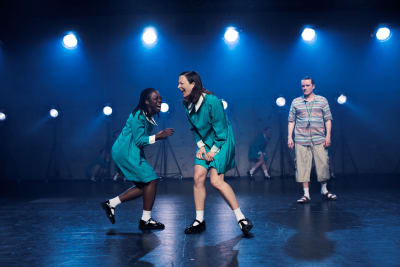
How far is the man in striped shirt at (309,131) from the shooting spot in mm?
4820

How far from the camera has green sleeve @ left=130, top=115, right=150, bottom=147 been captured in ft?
10.8

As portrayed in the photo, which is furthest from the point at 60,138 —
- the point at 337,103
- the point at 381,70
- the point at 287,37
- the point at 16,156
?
the point at 381,70

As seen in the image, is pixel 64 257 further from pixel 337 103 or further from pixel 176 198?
pixel 337 103

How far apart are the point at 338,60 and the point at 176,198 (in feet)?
19.2

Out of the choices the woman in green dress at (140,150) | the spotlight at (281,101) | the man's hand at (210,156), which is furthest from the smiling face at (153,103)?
the spotlight at (281,101)

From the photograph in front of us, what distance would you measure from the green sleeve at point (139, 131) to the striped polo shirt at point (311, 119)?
2358mm

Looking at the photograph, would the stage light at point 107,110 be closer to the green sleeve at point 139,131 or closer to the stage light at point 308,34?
the stage light at point 308,34

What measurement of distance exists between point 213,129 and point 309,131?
2.16m

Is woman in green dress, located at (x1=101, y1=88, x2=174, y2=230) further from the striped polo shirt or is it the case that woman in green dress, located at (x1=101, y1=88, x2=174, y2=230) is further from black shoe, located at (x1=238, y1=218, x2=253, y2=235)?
the striped polo shirt

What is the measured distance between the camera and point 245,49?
9.25 m

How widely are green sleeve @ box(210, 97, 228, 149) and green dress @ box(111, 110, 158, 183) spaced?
0.63 m

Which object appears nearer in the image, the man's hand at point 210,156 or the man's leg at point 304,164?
the man's hand at point 210,156

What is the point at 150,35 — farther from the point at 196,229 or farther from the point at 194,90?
the point at 196,229

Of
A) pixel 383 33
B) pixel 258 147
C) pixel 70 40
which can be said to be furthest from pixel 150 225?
pixel 383 33
